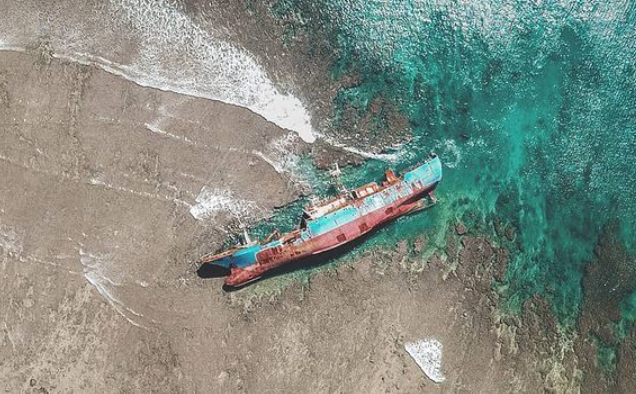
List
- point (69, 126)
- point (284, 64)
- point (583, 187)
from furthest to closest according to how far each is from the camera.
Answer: point (583, 187)
point (284, 64)
point (69, 126)

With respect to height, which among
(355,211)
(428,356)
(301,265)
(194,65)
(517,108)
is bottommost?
(428,356)

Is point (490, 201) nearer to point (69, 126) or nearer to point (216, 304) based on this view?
point (216, 304)

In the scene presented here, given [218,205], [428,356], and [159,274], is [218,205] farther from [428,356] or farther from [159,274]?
[428,356]

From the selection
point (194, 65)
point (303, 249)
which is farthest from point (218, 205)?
point (194, 65)

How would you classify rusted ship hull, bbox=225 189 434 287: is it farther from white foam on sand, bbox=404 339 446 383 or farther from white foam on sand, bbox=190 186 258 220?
white foam on sand, bbox=404 339 446 383

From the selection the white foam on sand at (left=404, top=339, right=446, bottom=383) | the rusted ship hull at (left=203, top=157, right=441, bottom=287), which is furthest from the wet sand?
the rusted ship hull at (left=203, top=157, right=441, bottom=287)

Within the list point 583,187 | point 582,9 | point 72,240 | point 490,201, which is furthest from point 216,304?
point 582,9

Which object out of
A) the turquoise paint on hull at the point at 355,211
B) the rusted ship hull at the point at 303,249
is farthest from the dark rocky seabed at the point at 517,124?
the rusted ship hull at the point at 303,249
